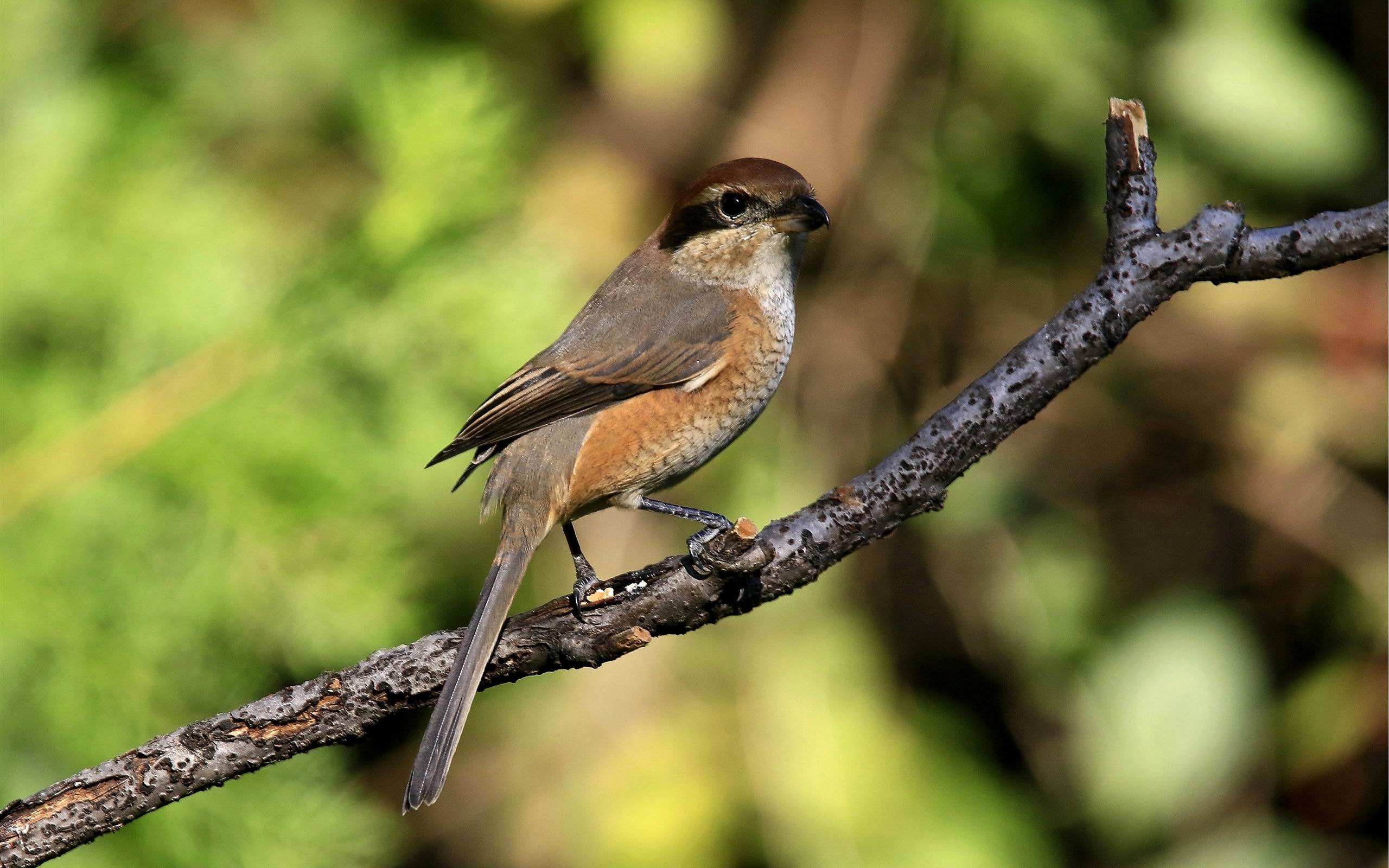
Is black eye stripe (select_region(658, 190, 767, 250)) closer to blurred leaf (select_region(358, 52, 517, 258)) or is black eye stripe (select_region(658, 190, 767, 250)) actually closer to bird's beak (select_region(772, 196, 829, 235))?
bird's beak (select_region(772, 196, 829, 235))

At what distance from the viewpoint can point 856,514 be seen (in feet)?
6.55

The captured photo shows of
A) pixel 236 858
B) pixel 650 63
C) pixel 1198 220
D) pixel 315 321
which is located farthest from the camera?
pixel 650 63

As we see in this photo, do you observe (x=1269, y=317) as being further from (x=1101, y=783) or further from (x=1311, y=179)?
(x=1101, y=783)

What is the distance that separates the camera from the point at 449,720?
2.17m

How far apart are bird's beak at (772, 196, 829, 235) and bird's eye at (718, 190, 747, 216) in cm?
9

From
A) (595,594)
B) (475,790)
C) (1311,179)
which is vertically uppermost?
(1311,179)

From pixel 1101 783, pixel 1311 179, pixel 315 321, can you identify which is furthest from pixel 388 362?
pixel 1311 179

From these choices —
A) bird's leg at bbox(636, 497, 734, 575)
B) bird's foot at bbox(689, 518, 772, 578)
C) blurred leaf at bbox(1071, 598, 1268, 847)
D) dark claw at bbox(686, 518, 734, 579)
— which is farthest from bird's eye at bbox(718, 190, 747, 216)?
blurred leaf at bbox(1071, 598, 1268, 847)

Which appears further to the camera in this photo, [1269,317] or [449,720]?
[1269,317]

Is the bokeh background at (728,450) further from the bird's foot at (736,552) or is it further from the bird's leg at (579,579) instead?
the bird's foot at (736,552)

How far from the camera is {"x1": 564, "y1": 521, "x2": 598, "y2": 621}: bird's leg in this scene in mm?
2148

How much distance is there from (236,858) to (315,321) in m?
1.23

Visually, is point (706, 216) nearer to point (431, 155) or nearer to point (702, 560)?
point (431, 155)

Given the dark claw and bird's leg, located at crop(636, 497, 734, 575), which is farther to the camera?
bird's leg, located at crop(636, 497, 734, 575)
